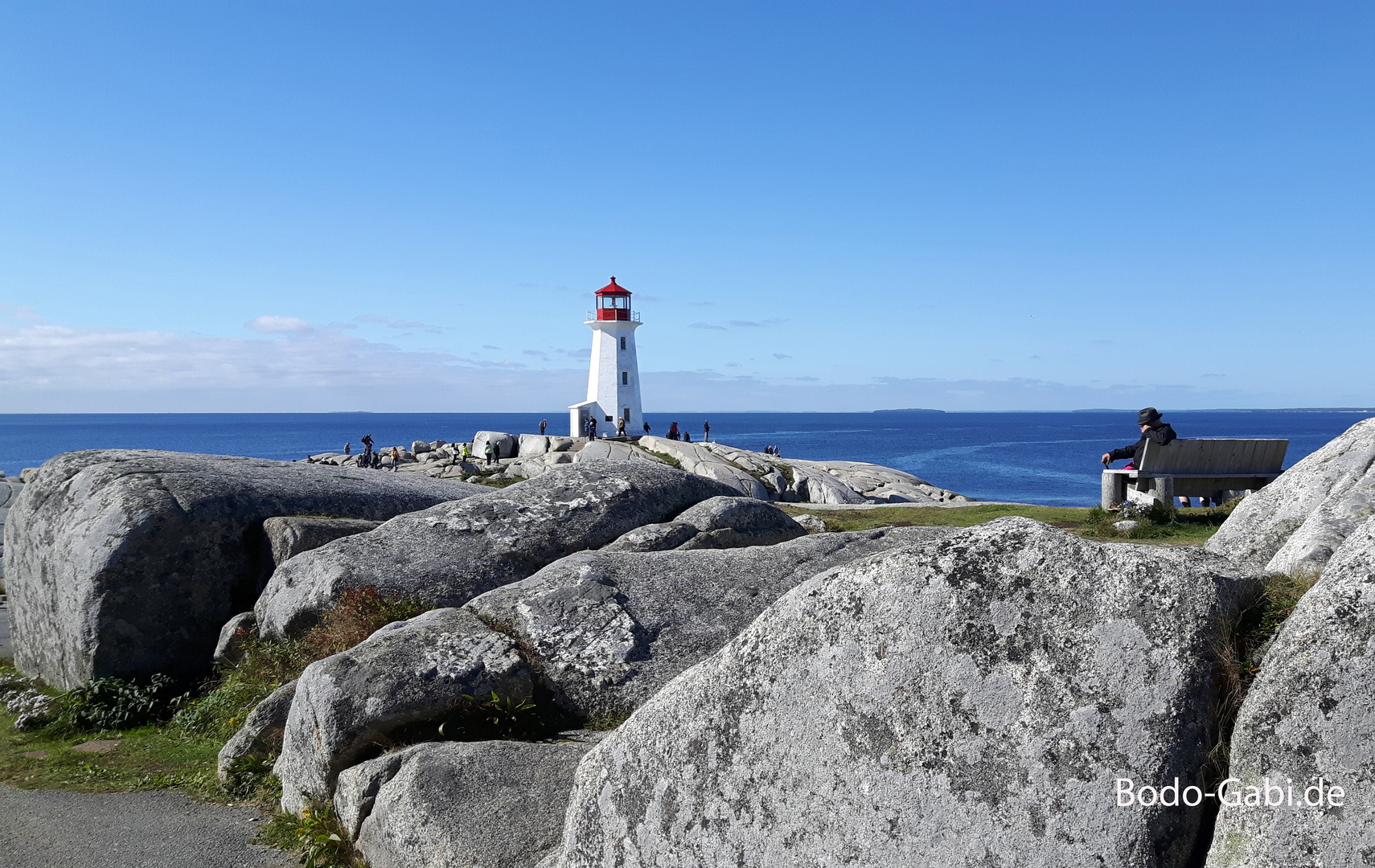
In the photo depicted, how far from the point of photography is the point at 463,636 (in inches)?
337

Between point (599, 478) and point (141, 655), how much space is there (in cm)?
658

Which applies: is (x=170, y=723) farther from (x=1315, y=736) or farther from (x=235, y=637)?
(x=1315, y=736)

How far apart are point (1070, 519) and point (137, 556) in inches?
703

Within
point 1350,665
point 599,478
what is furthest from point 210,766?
point 1350,665

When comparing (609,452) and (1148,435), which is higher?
(1148,435)

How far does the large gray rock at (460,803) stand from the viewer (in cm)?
650

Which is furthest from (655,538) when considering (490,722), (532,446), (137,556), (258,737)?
(532,446)

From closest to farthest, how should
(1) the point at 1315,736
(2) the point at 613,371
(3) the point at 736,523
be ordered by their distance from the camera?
(1) the point at 1315,736, (3) the point at 736,523, (2) the point at 613,371

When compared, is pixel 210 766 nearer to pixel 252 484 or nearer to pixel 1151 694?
pixel 252 484

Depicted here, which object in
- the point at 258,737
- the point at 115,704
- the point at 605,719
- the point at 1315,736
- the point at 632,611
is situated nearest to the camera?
the point at 1315,736

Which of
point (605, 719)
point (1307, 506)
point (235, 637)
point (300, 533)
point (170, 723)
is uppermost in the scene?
point (1307, 506)

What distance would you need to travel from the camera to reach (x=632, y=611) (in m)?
8.95

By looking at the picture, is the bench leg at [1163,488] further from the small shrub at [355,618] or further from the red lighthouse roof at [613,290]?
the red lighthouse roof at [613,290]

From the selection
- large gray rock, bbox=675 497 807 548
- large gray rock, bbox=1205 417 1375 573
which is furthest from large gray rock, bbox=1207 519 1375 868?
large gray rock, bbox=675 497 807 548
